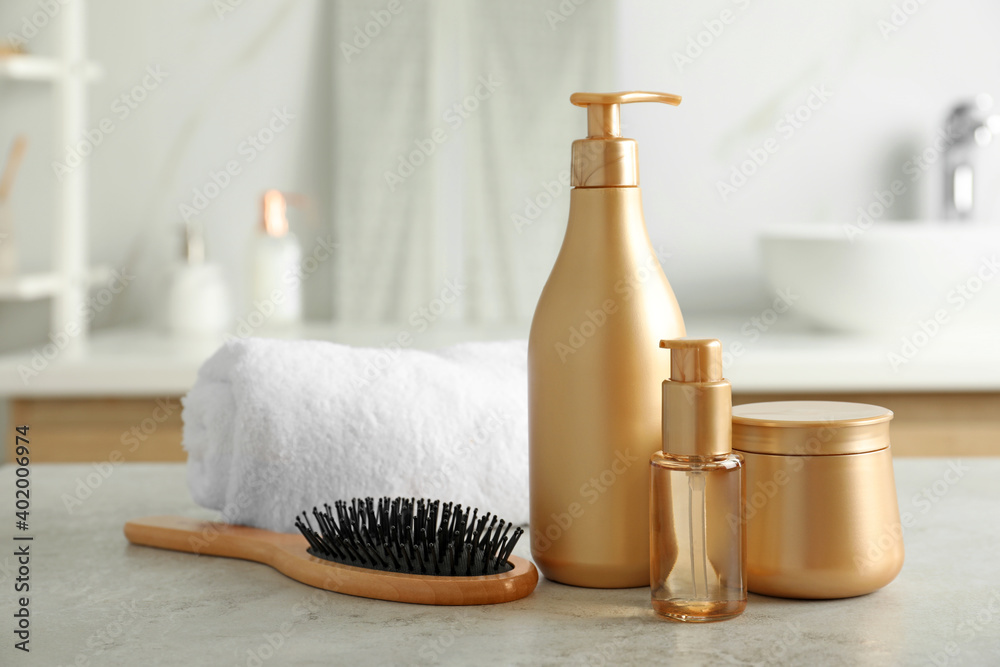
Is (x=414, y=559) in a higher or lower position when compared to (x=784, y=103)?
lower

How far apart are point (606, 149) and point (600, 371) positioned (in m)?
0.10

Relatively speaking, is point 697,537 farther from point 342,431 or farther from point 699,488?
point 342,431

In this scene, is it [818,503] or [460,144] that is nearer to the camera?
[818,503]

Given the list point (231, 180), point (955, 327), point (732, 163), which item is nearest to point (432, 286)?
point (231, 180)

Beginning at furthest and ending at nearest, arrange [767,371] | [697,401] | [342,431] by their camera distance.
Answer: [767,371] < [342,431] < [697,401]

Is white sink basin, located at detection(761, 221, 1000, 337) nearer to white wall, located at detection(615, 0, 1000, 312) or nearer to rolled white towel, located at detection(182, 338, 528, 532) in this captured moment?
white wall, located at detection(615, 0, 1000, 312)

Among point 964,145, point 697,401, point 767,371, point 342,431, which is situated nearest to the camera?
point 697,401

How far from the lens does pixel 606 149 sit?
402 millimetres

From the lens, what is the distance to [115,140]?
159 centimetres

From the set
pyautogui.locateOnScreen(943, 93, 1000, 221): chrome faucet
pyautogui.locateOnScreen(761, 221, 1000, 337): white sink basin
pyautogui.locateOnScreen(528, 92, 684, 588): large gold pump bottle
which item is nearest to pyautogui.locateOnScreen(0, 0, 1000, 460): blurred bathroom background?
→ pyautogui.locateOnScreen(943, 93, 1000, 221): chrome faucet

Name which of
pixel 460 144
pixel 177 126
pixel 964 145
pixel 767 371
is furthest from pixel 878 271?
pixel 177 126

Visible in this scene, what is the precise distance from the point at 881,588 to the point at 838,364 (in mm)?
846

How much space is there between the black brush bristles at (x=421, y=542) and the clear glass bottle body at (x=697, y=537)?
0.06 meters

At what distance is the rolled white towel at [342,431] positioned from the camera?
47 centimetres
